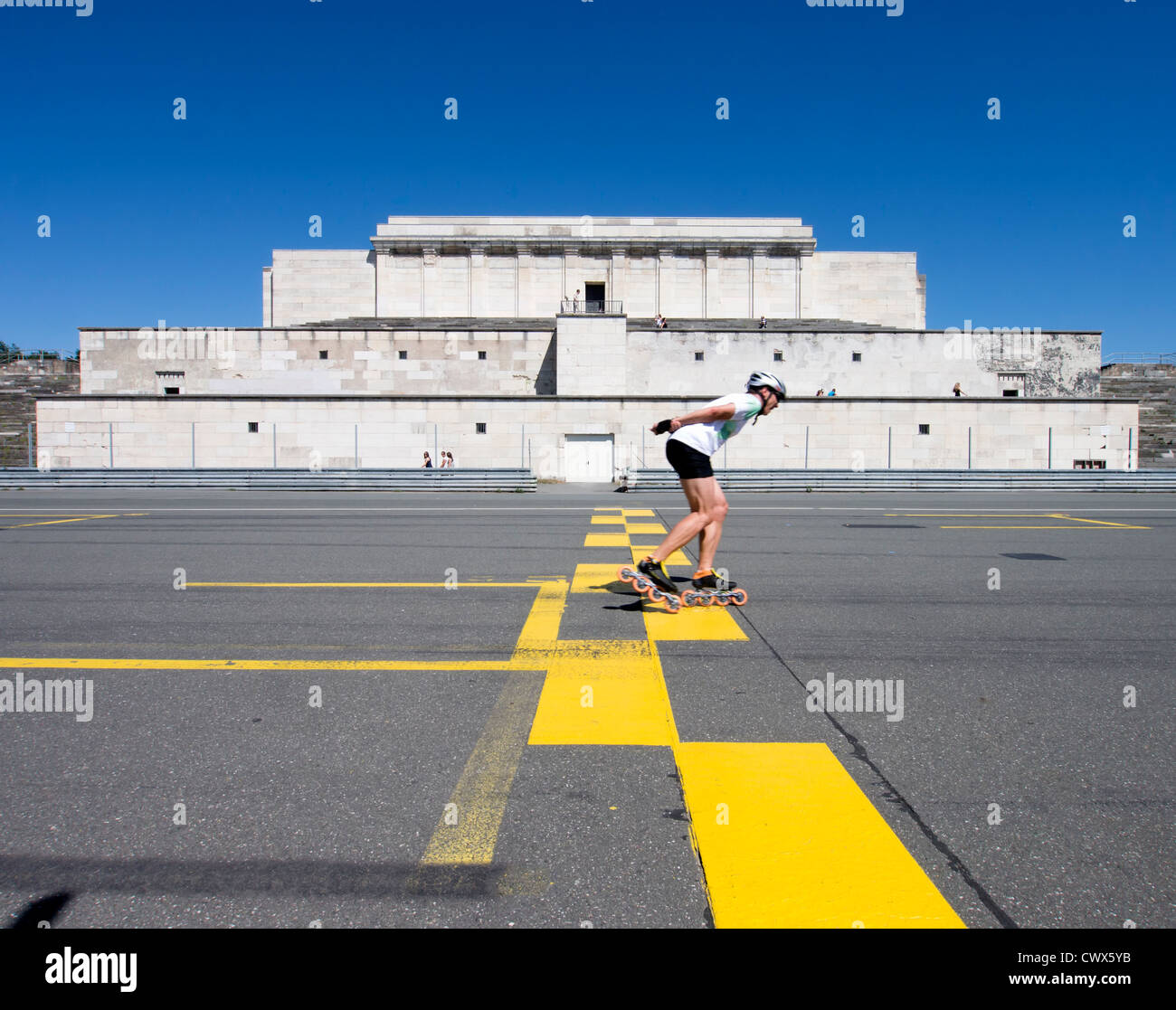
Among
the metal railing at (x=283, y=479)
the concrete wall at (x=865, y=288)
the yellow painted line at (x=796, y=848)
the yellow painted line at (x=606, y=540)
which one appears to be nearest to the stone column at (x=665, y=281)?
the concrete wall at (x=865, y=288)

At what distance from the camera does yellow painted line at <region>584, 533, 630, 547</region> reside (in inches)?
366

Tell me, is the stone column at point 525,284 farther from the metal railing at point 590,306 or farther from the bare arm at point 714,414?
the bare arm at point 714,414

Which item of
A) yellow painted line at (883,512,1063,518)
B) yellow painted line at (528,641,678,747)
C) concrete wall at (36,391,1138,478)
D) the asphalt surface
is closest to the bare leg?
the asphalt surface

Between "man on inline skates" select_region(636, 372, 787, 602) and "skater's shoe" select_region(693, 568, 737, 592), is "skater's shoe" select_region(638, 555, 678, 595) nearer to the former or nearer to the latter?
"man on inline skates" select_region(636, 372, 787, 602)

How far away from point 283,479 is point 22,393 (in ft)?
85.6

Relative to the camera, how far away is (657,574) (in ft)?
18.6

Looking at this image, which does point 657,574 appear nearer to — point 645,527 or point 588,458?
point 645,527

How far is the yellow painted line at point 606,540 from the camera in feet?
30.5

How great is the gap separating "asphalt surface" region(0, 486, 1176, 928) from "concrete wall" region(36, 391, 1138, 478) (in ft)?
79.1

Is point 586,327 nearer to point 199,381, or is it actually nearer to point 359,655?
point 199,381

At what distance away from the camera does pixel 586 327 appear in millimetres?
36125

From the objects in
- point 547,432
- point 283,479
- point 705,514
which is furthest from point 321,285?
point 705,514
